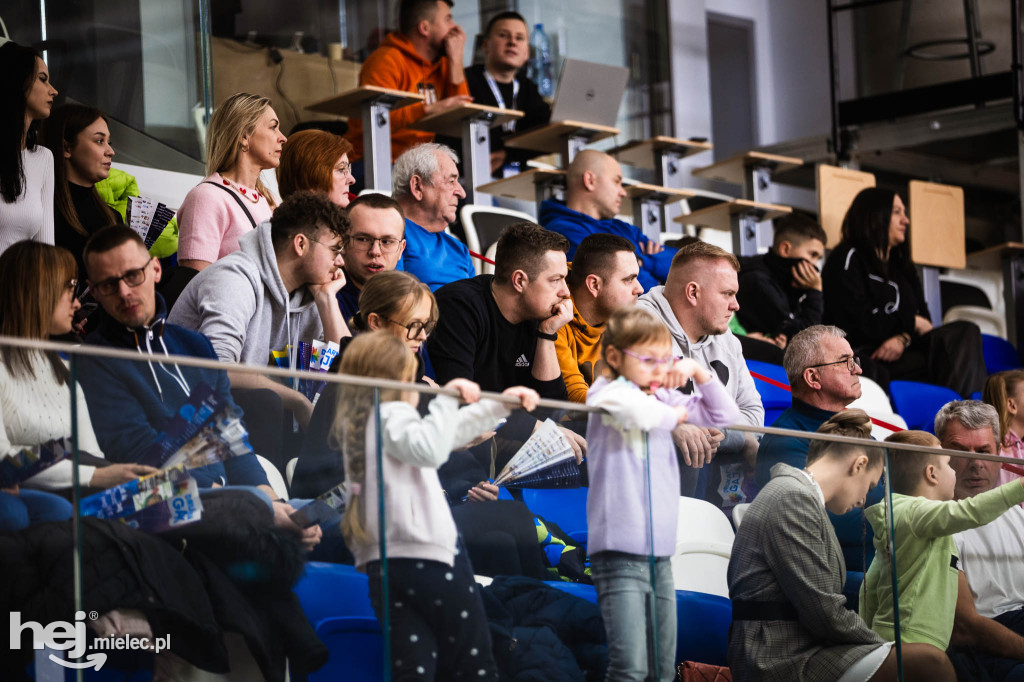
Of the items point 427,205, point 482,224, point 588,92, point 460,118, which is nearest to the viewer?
point 427,205

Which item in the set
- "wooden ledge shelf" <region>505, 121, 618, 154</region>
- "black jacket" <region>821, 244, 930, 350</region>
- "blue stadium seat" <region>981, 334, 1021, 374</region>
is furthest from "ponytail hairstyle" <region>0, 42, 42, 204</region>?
"blue stadium seat" <region>981, 334, 1021, 374</region>

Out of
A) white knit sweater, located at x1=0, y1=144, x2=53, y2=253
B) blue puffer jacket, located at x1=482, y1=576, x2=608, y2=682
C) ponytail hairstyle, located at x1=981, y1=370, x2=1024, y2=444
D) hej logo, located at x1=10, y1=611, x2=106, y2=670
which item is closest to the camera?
hej logo, located at x1=10, y1=611, x2=106, y2=670

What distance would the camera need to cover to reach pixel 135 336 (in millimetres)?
2816

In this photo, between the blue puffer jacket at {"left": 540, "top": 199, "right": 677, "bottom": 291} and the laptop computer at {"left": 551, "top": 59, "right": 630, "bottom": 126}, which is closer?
the blue puffer jacket at {"left": 540, "top": 199, "right": 677, "bottom": 291}

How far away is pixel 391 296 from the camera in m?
2.91

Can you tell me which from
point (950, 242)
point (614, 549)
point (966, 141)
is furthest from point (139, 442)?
point (966, 141)

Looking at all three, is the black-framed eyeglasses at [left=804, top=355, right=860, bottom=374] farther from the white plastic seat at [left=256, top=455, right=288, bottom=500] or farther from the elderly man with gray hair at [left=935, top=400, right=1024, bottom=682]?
the white plastic seat at [left=256, top=455, right=288, bottom=500]

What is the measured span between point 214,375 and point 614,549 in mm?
865

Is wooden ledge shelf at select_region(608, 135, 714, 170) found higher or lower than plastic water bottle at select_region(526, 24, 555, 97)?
lower

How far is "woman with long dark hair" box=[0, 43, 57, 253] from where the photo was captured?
3445 millimetres

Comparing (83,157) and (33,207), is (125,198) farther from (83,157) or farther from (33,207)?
(33,207)

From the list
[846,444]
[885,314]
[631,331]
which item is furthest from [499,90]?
[631,331]

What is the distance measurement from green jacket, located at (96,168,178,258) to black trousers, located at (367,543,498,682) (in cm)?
209

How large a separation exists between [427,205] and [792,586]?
1915mm
